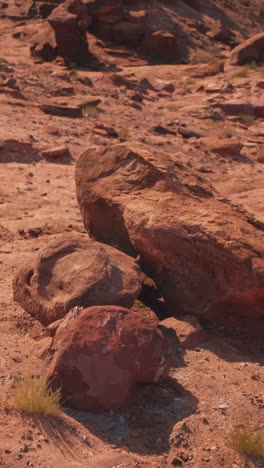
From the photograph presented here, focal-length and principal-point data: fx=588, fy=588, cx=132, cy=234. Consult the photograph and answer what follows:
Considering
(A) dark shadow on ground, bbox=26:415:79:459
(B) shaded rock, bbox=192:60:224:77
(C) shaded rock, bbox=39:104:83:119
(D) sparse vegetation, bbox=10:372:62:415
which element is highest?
(D) sparse vegetation, bbox=10:372:62:415

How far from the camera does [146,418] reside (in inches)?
122

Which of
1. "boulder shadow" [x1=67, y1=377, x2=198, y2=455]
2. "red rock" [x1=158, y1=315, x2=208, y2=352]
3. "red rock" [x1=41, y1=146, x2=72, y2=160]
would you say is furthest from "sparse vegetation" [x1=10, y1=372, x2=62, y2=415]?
"red rock" [x1=41, y1=146, x2=72, y2=160]

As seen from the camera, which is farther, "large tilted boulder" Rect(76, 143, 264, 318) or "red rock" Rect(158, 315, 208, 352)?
"large tilted boulder" Rect(76, 143, 264, 318)

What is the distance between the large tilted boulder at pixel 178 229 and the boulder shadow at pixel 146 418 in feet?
3.07

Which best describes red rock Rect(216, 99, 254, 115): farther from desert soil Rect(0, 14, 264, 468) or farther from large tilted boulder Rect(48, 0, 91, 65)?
large tilted boulder Rect(48, 0, 91, 65)

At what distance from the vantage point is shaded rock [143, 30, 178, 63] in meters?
20.0

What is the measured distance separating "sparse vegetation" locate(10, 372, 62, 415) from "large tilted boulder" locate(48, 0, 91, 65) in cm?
1533

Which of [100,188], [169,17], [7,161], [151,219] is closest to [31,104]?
[7,161]

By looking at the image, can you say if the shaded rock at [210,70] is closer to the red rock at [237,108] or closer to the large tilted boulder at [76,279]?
the red rock at [237,108]

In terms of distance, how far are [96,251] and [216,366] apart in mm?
1063

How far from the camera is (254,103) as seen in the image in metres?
13.2

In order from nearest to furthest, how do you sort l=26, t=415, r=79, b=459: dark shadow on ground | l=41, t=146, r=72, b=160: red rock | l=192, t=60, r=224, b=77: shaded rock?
l=26, t=415, r=79, b=459: dark shadow on ground < l=41, t=146, r=72, b=160: red rock < l=192, t=60, r=224, b=77: shaded rock

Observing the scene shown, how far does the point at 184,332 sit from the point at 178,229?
0.72m

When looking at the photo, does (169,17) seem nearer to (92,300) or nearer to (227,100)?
(227,100)
